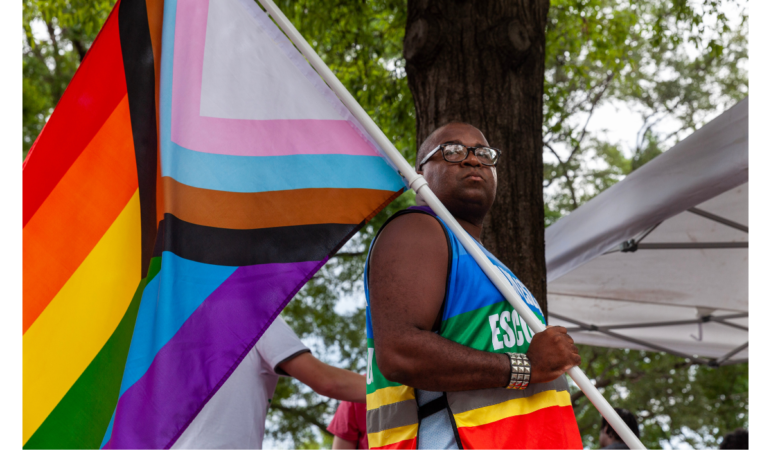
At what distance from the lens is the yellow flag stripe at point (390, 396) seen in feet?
6.78

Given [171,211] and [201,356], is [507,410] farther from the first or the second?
[171,211]

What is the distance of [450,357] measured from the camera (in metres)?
1.91

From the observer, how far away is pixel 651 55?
15922 millimetres

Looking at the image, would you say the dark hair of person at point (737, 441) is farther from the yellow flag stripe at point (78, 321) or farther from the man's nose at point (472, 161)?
the yellow flag stripe at point (78, 321)

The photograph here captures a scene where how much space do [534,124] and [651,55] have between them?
1389 cm

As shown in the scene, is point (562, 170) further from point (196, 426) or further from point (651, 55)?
point (196, 426)

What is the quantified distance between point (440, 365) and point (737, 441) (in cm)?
421

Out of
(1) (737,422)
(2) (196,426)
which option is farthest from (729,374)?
(2) (196,426)

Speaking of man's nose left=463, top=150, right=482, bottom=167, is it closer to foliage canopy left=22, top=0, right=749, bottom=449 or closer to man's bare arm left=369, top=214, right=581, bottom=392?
man's bare arm left=369, top=214, right=581, bottom=392

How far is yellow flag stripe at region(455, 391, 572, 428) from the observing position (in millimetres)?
1935

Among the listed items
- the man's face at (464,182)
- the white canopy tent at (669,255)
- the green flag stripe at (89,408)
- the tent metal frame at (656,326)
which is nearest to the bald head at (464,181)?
the man's face at (464,182)

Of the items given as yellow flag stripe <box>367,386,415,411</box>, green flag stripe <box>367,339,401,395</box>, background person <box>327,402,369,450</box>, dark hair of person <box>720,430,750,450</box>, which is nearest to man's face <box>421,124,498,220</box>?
green flag stripe <box>367,339,401,395</box>

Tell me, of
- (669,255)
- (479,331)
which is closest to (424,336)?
(479,331)

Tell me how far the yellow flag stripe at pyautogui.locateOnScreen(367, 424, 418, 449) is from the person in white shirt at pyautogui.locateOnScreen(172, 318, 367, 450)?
891 millimetres
